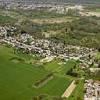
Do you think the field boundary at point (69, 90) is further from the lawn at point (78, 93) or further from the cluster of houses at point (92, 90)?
the cluster of houses at point (92, 90)

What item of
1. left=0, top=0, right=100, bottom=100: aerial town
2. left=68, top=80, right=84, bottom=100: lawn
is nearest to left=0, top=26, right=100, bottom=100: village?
left=0, top=0, right=100, bottom=100: aerial town

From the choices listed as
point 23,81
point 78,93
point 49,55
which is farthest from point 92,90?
point 49,55

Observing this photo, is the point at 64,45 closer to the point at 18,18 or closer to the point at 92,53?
the point at 92,53

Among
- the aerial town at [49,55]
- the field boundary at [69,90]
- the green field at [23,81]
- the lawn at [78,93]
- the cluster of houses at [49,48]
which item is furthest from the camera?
the cluster of houses at [49,48]

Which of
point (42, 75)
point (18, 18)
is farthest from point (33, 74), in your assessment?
point (18, 18)

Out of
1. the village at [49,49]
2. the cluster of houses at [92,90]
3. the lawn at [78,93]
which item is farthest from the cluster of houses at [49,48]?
the lawn at [78,93]
